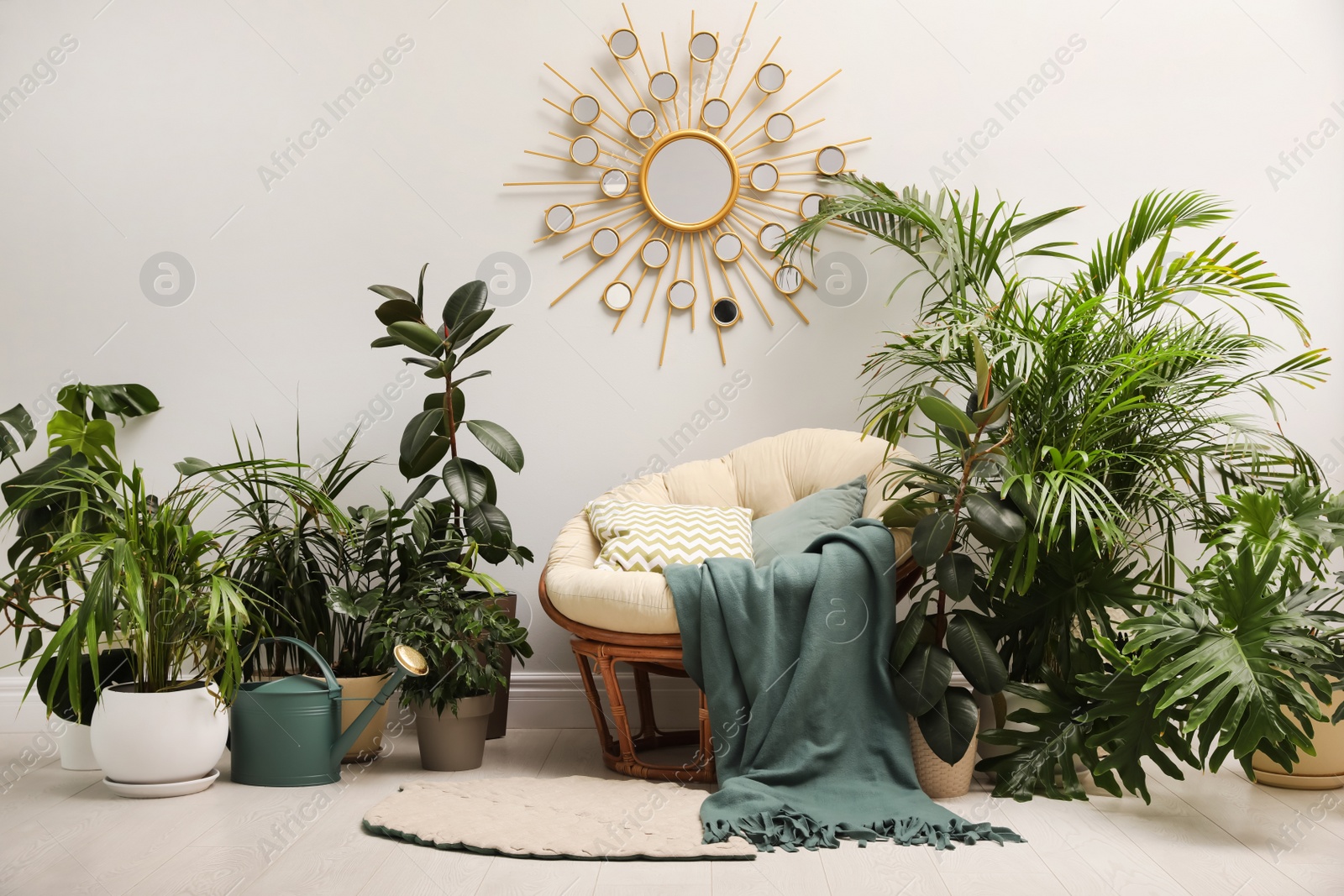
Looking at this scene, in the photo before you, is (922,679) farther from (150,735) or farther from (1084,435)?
(150,735)

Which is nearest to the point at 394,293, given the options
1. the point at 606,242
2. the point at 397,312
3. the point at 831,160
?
the point at 397,312

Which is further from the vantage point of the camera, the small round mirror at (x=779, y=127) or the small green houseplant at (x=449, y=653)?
the small round mirror at (x=779, y=127)

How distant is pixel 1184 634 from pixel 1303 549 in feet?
1.01

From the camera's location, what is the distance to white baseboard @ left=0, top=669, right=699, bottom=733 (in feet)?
10.0

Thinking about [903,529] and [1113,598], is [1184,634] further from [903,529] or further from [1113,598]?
[903,529]

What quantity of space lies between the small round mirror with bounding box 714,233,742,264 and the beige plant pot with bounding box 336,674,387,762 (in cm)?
169

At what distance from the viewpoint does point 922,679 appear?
221cm

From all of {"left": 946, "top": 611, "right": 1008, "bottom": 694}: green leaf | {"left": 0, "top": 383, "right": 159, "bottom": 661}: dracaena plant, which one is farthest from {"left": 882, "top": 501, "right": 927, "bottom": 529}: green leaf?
{"left": 0, "top": 383, "right": 159, "bottom": 661}: dracaena plant

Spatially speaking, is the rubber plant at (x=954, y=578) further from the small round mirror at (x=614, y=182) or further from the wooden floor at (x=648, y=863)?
the small round mirror at (x=614, y=182)

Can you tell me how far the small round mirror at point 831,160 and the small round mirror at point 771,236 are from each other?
0.75 ft

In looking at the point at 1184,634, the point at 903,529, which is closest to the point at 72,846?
the point at 903,529

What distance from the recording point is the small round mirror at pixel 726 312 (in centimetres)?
314

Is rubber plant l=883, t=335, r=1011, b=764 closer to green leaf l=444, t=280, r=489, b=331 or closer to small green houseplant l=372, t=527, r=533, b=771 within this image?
small green houseplant l=372, t=527, r=533, b=771

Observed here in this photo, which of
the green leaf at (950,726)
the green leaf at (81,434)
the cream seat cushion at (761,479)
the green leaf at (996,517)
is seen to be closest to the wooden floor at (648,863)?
the green leaf at (950,726)
